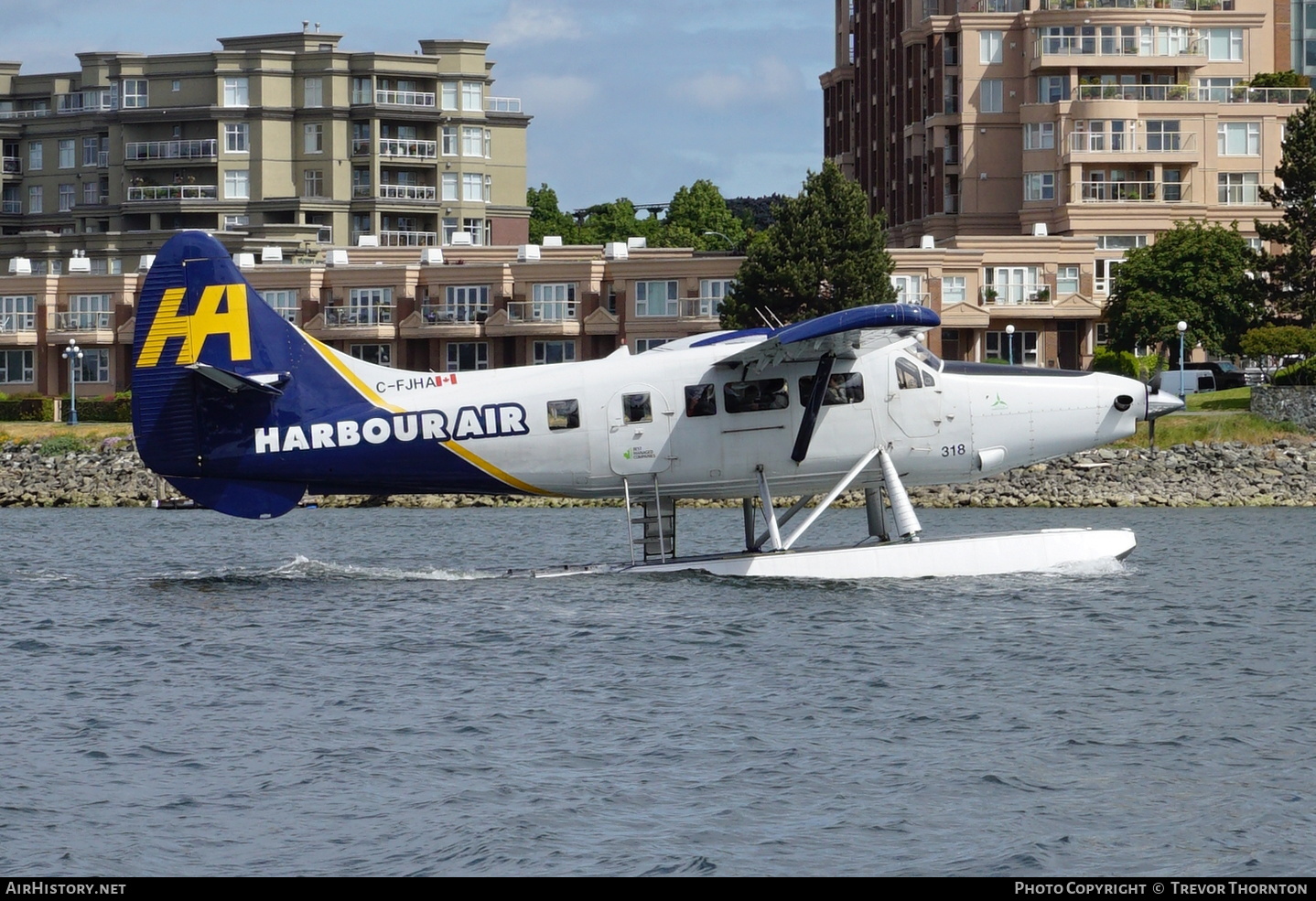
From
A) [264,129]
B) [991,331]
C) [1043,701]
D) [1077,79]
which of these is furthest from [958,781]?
[264,129]

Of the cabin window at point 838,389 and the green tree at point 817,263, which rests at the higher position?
the green tree at point 817,263

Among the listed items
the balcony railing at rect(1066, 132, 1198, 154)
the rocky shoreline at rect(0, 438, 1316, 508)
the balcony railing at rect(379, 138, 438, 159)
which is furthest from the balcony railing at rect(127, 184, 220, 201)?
the rocky shoreline at rect(0, 438, 1316, 508)

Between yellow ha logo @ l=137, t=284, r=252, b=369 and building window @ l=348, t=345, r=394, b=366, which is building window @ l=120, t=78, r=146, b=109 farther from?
yellow ha logo @ l=137, t=284, r=252, b=369

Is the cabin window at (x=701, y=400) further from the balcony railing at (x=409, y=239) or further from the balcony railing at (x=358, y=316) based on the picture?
the balcony railing at (x=409, y=239)

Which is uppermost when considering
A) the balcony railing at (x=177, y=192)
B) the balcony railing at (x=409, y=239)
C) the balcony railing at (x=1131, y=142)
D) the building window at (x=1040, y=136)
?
the balcony railing at (x=177, y=192)

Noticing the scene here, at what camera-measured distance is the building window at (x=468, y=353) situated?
81.8 metres

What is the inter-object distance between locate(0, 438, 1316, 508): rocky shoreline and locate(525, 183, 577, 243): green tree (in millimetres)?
92692

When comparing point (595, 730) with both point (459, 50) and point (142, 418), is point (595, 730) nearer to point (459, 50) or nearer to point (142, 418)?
point (142, 418)

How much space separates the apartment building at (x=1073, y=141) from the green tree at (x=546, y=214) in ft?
189

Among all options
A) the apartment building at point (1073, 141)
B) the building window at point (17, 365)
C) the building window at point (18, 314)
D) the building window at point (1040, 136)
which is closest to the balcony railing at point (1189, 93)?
the apartment building at point (1073, 141)

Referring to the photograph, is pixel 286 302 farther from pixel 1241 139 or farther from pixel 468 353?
pixel 1241 139

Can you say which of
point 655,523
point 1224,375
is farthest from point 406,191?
point 655,523

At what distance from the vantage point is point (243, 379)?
2347 cm

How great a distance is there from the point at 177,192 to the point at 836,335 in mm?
93355
